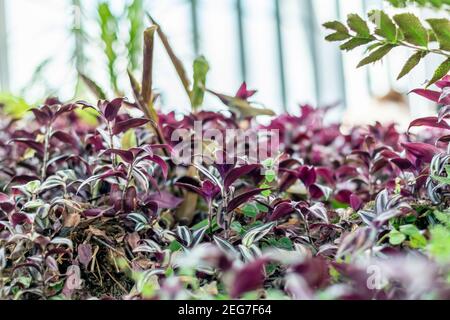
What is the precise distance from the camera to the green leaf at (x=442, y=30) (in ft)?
2.48

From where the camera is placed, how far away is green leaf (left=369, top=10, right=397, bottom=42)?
801 millimetres

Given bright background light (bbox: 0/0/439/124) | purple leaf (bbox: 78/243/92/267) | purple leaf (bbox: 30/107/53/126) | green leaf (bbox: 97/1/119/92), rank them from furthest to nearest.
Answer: bright background light (bbox: 0/0/439/124), green leaf (bbox: 97/1/119/92), purple leaf (bbox: 30/107/53/126), purple leaf (bbox: 78/243/92/267)

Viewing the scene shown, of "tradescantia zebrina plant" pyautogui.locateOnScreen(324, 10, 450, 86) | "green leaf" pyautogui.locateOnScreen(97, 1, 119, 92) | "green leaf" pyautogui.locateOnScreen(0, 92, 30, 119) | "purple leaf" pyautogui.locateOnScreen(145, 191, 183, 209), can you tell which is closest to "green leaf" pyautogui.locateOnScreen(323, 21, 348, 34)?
"tradescantia zebrina plant" pyautogui.locateOnScreen(324, 10, 450, 86)

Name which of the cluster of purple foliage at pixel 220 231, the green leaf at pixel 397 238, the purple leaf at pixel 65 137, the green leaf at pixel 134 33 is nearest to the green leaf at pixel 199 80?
the cluster of purple foliage at pixel 220 231

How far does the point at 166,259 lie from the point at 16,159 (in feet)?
1.84

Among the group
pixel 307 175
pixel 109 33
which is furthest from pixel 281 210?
pixel 109 33

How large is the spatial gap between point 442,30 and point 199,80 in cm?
49

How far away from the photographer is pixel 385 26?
803 mm

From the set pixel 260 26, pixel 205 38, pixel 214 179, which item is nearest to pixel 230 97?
pixel 214 179

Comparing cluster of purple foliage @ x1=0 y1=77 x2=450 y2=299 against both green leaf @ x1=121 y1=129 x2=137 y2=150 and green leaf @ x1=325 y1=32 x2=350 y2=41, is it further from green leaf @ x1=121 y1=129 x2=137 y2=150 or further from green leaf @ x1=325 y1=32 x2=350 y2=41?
green leaf @ x1=325 y1=32 x2=350 y2=41

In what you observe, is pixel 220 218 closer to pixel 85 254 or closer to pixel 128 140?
pixel 85 254

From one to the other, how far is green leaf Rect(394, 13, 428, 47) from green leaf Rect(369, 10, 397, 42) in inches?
0.4

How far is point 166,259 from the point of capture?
2.26ft
